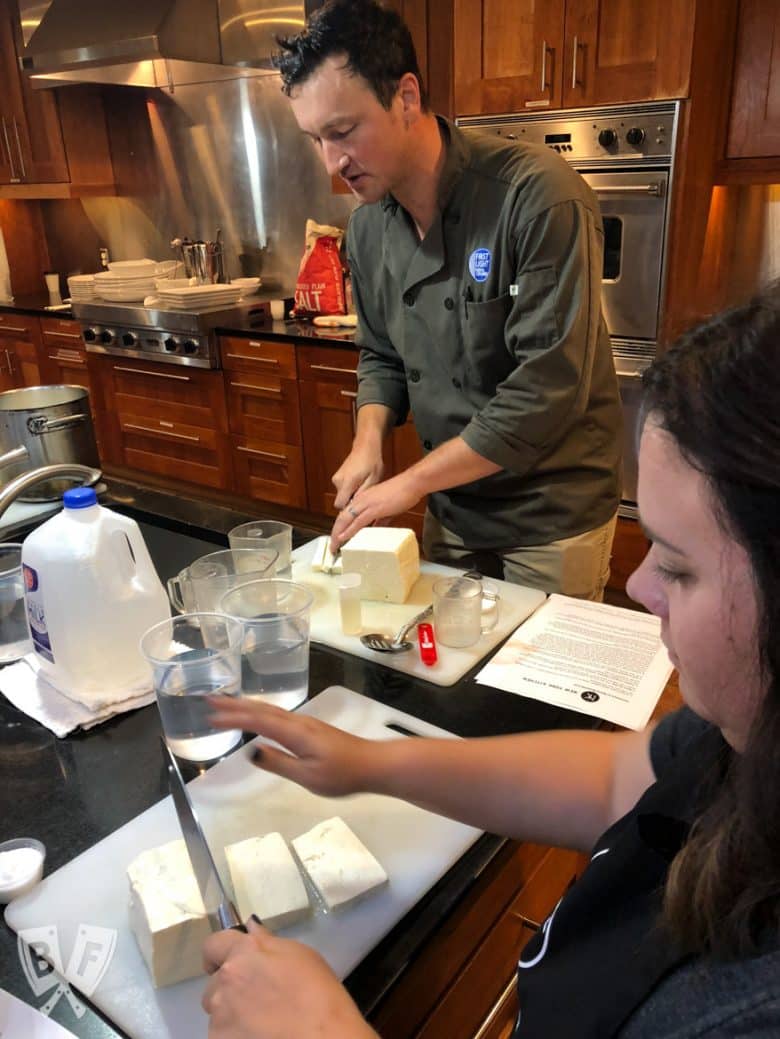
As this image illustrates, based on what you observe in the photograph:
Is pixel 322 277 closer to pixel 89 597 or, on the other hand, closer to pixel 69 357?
pixel 69 357

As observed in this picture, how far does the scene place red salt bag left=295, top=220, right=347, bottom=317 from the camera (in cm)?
Result: 338

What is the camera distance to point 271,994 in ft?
1.92

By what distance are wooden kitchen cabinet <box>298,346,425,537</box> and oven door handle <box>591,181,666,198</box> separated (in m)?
1.00

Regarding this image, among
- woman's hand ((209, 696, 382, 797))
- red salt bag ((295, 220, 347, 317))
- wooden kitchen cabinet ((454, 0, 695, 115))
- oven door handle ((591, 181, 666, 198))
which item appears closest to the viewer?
woman's hand ((209, 696, 382, 797))

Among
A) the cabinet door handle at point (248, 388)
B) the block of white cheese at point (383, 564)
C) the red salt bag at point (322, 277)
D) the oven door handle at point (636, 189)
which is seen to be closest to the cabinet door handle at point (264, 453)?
the cabinet door handle at point (248, 388)

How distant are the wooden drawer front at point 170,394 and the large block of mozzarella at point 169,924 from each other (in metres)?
2.97

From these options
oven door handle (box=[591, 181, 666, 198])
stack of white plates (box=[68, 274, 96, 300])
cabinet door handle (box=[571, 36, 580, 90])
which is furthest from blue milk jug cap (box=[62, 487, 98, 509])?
stack of white plates (box=[68, 274, 96, 300])

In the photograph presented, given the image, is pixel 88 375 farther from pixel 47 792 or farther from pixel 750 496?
pixel 750 496

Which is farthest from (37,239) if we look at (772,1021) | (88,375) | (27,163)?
(772,1021)

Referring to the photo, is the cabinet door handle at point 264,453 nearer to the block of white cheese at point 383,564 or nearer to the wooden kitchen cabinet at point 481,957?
the block of white cheese at point 383,564

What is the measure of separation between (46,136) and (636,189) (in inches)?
125

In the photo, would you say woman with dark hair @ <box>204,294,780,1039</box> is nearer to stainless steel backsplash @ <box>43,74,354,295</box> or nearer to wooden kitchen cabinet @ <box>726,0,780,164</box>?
wooden kitchen cabinet @ <box>726,0,780,164</box>

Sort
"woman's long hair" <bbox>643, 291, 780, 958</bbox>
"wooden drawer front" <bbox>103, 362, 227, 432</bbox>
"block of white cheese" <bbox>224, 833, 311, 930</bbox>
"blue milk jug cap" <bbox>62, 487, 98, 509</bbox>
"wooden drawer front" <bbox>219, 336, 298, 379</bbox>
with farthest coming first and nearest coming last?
"wooden drawer front" <bbox>103, 362, 227, 432</bbox> → "wooden drawer front" <bbox>219, 336, 298, 379</bbox> → "blue milk jug cap" <bbox>62, 487, 98, 509</bbox> → "block of white cheese" <bbox>224, 833, 311, 930</bbox> → "woman's long hair" <bbox>643, 291, 780, 958</bbox>

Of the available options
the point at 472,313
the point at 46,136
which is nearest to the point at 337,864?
the point at 472,313
